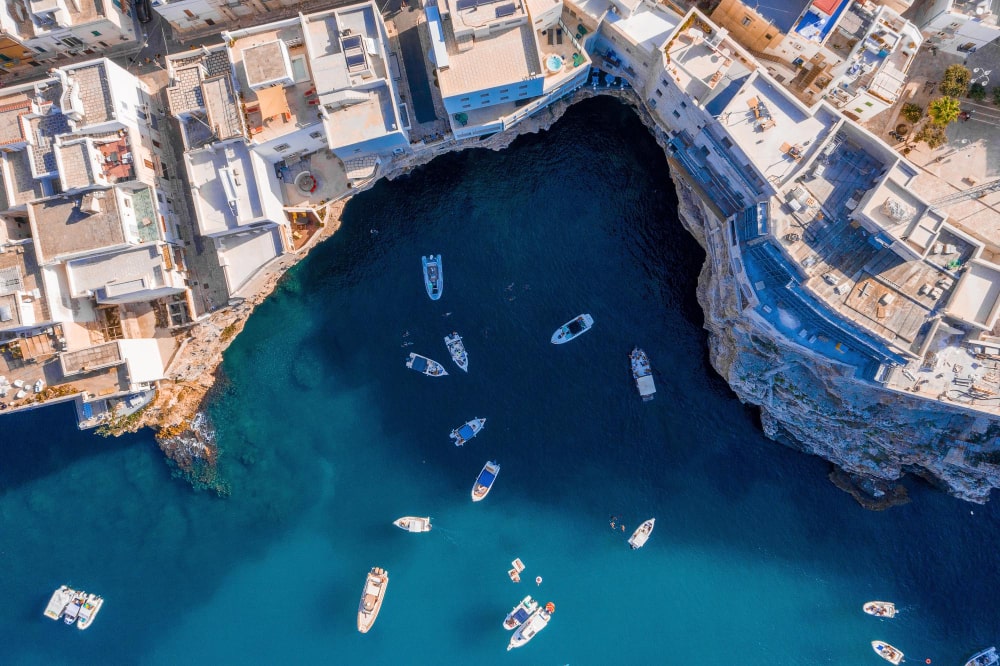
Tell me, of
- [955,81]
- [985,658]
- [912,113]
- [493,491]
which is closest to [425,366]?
[493,491]

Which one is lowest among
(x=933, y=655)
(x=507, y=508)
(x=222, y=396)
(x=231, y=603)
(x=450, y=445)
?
(x=933, y=655)

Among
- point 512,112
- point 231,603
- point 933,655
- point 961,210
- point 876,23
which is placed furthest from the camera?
point 231,603

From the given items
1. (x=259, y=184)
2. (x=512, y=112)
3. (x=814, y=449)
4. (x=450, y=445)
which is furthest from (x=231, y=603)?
(x=814, y=449)

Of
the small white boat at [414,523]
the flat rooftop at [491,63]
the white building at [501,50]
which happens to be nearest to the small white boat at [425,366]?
the small white boat at [414,523]

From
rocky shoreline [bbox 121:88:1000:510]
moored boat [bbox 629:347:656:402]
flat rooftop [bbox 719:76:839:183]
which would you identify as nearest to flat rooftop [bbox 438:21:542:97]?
rocky shoreline [bbox 121:88:1000:510]

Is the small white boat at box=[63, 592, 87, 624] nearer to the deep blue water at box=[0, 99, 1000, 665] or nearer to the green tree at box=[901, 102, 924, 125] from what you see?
the deep blue water at box=[0, 99, 1000, 665]

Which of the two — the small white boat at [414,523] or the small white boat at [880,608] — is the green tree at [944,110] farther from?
the small white boat at [414,523]

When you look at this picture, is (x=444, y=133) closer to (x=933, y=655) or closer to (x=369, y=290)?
(x=369, y=290)
